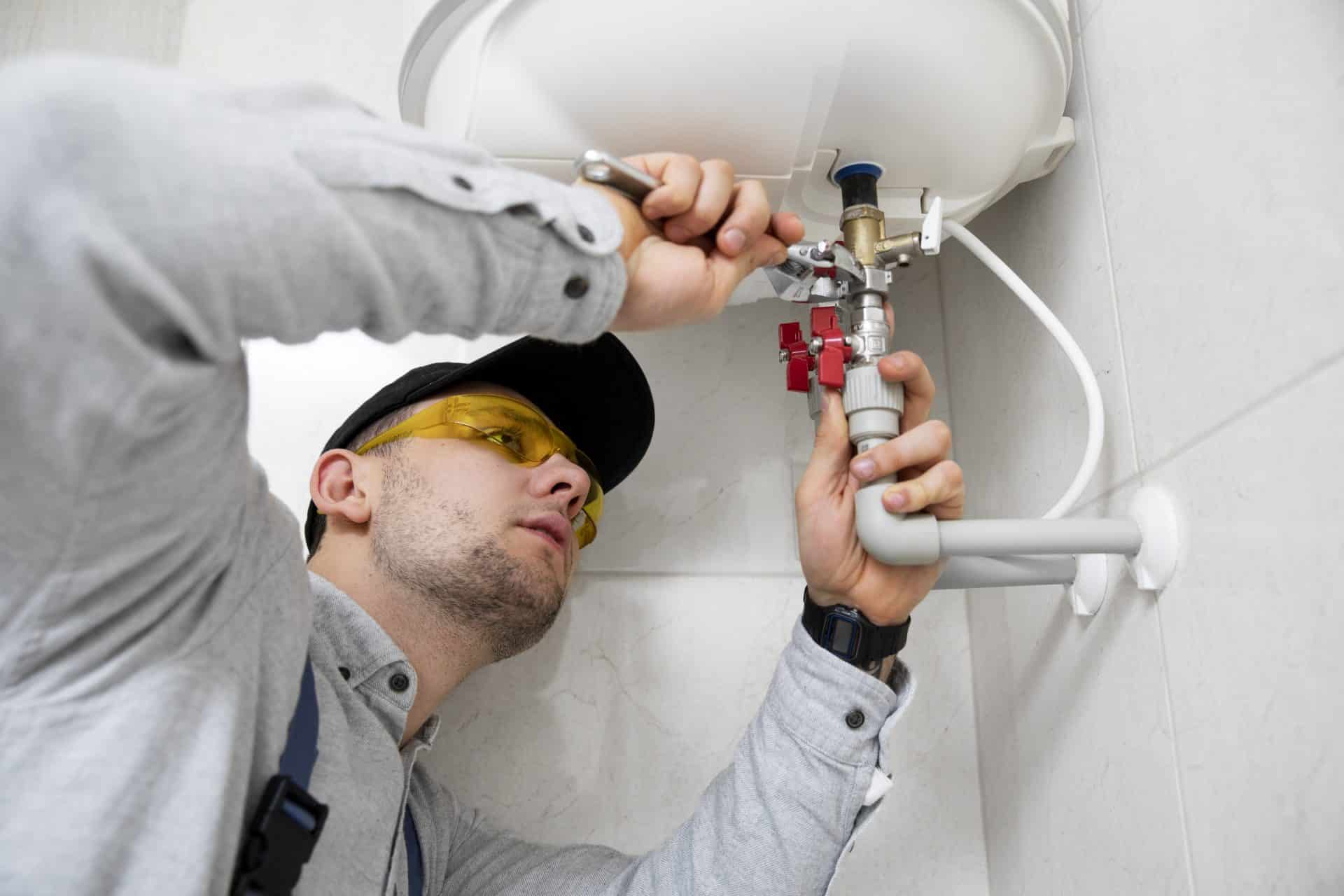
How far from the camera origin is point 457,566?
3.05 ft

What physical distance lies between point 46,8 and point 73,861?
4.40 feet

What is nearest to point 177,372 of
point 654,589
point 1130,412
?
point 1130,412

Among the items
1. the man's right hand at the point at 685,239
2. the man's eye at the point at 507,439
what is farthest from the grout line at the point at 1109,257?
the man's eye at the point at 507,439

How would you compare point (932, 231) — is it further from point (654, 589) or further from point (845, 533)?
point (654, 589)

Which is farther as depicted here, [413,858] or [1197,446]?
[413,858]

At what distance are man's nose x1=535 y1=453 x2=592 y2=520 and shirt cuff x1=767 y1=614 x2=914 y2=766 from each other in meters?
0.31

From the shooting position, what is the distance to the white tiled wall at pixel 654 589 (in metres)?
1.13

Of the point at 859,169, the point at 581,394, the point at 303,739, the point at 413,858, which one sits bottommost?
the point at 413,858

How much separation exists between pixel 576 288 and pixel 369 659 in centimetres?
51

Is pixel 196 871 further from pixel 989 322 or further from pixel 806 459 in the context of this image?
pixel 989 322

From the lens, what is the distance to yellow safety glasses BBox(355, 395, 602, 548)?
3.28 ft

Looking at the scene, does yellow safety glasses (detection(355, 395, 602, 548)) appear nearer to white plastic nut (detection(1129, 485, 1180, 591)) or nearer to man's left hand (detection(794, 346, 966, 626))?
man's left hand (detection(794, 346, 966, 626))

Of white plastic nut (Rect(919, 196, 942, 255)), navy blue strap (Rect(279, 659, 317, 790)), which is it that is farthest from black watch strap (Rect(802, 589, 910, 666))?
navy blue strap (Rect(279, 659, 317, 790))

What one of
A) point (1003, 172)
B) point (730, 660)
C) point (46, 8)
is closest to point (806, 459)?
point (730, 660)
